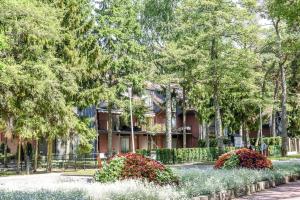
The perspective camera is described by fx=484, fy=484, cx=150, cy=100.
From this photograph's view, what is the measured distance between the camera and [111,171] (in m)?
14.5

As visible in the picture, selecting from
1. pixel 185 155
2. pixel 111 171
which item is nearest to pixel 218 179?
pixel 111 171

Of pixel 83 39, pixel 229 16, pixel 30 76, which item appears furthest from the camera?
pixel 83 39

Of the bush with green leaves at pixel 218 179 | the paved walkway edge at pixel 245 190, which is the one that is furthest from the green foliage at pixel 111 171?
the paved walkway edge at pixel 245 190

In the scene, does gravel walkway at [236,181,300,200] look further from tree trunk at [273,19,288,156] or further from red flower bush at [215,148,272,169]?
tree trunk at [273,19,288,156]

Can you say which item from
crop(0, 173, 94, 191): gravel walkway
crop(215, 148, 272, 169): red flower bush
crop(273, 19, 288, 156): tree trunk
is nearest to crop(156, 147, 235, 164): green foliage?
crop(273, 19, 288, 156): tree trunk

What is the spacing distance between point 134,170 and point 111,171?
708 millimetres

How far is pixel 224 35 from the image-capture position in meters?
37.3

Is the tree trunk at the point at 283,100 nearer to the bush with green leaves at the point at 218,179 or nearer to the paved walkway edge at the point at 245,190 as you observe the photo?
the bush with green leaves at the point at 218,179

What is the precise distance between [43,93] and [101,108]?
24.0 metres

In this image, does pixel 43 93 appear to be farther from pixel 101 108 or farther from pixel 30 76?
pixel 101 108

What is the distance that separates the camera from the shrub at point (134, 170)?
14.2 metres

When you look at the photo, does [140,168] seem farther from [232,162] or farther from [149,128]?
[149,128]

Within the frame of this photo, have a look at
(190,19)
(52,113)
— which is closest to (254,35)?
(190,19)

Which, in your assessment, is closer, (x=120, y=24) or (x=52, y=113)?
(x=52, y=113)
